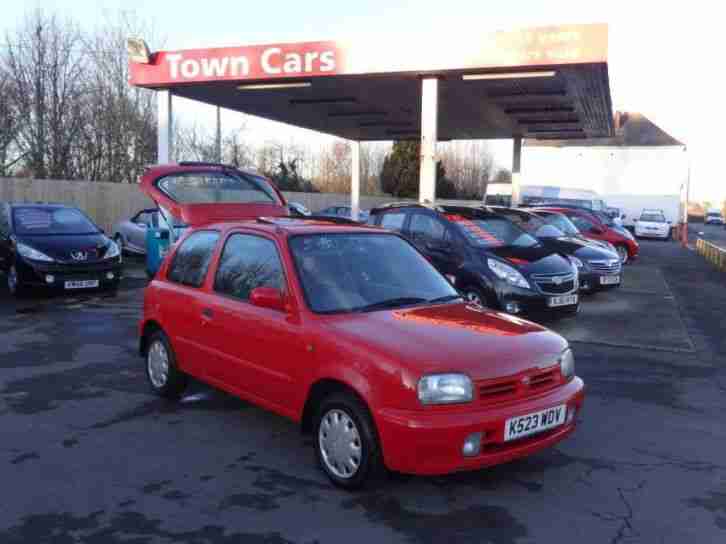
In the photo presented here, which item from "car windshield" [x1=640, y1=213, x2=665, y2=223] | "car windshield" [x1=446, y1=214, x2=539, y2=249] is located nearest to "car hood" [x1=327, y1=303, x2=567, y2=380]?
"car windshield" [x1=446, y1=214, x2=539, y2=249]

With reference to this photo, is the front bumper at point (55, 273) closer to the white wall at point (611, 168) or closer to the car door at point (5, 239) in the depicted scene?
the car door at point (5, 239)

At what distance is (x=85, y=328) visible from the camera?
921cm

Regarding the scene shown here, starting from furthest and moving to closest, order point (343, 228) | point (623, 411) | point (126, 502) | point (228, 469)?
point (623, 411)
point (343, 228)
point (228, 469)
point (126, 502)

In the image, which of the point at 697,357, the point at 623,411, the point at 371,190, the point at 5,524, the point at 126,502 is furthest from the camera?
the point at 371,190

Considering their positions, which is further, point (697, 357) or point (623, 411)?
point (697, 357)

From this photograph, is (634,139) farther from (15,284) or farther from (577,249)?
(15,284)

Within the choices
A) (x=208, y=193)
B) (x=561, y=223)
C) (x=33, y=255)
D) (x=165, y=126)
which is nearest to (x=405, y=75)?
(x=561, y=223)

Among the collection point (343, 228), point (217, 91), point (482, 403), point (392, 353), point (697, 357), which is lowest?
point (697, 357)

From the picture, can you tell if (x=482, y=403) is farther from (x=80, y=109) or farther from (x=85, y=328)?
(x=80, y=109)

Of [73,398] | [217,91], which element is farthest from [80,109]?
[73,398]

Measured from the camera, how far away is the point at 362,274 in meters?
4.93

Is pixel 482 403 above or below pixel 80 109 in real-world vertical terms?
below

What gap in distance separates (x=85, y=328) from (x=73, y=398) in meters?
3.36

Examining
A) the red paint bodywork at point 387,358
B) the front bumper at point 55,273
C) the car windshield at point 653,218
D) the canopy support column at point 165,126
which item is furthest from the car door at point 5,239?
the car windshield at point 653,218
